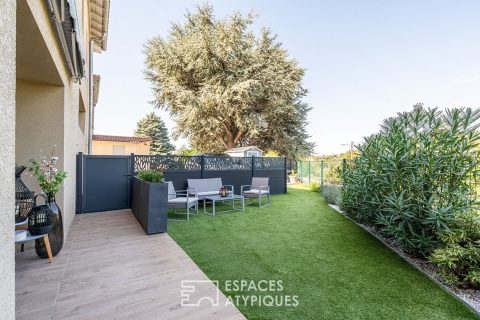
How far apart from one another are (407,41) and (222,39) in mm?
10012

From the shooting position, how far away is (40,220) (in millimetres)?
2834

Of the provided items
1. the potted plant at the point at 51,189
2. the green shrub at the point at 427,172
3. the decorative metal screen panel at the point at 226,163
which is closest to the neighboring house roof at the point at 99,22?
the decorative metal screen panel at the point at 226,163

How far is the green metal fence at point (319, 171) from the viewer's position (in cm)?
1068

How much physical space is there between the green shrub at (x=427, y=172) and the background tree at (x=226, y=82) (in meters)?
11.2

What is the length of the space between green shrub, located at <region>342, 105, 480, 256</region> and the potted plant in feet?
15.8

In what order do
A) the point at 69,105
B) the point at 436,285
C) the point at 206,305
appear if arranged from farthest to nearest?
1. the point at 69,105
2. the point at 436,285
3. the point at 206,305

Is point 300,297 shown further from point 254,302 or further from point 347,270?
point 347,270

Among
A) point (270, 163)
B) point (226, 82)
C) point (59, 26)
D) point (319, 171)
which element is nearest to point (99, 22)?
point (59, 26)

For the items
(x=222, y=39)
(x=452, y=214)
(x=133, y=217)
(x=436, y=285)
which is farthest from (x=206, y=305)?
(x=222, y=39)

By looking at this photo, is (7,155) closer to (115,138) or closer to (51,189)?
(51,189)

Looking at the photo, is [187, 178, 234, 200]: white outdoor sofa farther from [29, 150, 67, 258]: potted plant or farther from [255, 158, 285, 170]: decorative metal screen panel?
[29, 150, 67, 258]: potted plant

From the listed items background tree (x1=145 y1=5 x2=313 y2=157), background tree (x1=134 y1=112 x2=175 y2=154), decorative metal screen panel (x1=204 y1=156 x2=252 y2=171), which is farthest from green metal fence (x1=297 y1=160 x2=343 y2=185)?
background tree (x1=134 y1=112 x2=175 y2=154)

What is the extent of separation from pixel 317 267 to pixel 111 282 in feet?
8.32

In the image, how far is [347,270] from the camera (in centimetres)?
305
